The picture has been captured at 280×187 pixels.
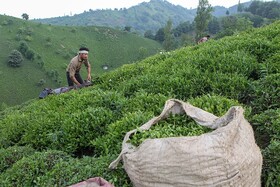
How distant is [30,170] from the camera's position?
161 inches

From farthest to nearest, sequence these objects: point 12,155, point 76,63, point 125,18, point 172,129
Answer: point 125,18, point 76,63, point 12,155, point 172,129

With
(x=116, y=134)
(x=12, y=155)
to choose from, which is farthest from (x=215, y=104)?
(x=12, y=155)

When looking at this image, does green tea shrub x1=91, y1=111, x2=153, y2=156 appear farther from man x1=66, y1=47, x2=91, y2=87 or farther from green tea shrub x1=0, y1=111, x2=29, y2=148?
man x1=66, y1=47, x2=91, y2=87

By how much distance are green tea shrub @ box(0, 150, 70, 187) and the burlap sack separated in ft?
4.04

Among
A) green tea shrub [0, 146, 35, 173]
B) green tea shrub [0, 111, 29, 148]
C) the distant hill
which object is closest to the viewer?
green tea shrub [0, 146, 35, 173]

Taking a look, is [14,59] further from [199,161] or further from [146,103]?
[199,161]

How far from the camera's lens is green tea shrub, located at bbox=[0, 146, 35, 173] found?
467 cm

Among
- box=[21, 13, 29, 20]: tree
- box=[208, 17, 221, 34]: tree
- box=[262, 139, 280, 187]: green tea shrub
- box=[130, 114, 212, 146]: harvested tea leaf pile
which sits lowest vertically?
box=[208, 17, 221, 34]: tree

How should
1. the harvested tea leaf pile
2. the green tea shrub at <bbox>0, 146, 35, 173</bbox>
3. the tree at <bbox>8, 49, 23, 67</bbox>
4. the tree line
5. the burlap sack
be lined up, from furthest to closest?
the tree at <bbox>8, 49, 23, 67</bbox>
the tree line
the green tea shrub at <bbox>0, 146, 35, 173</bbox>
the harvested tea leaf pile
the burlap sack

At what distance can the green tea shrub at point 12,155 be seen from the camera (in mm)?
4668

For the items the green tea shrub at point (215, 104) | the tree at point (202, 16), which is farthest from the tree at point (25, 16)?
the green tea shrub at point (215, 104)

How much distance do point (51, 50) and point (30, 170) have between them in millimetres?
74886

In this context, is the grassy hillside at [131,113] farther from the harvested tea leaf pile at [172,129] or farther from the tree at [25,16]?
the tree at [25,16]

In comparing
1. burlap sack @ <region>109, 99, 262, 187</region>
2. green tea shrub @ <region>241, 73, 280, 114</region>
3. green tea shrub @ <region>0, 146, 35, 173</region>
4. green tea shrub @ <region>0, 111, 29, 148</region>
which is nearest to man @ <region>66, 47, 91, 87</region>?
green tea shrub @ <region>0, 111, 29, 148</region>
